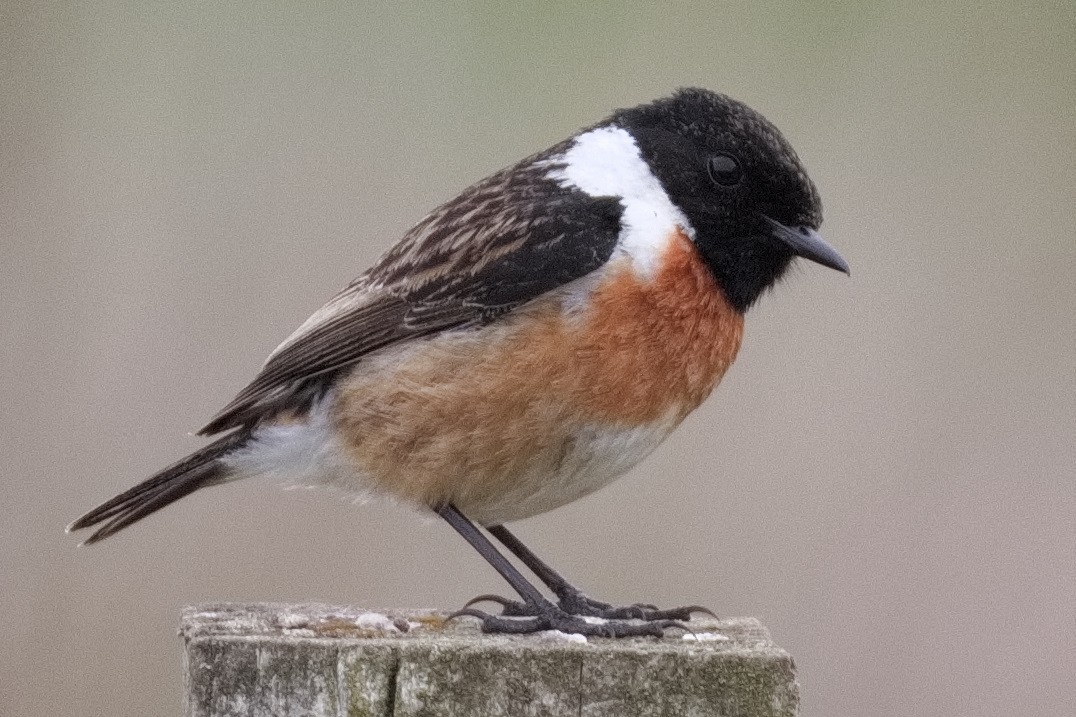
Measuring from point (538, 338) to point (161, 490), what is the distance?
119 cm

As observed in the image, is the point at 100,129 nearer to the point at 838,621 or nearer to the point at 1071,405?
the point at 838,621

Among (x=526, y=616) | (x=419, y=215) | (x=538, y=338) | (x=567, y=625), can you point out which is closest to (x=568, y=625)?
(x=567, y=625)

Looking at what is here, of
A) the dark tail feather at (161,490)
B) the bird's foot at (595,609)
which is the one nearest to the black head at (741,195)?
the bird's foot at (595,609)

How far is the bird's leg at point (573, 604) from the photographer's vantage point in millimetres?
4559

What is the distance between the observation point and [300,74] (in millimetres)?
7609

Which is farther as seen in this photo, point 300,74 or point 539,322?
point 300,74

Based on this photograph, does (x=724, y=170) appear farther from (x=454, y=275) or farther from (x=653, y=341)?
(x=454, y=275)

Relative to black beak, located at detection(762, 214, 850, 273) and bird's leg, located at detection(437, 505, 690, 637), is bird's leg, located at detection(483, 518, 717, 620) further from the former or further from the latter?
black beak, located at detection(762, 214, 850, 273)

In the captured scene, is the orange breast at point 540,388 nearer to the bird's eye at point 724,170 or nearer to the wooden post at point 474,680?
the bird's eye at point 724,170

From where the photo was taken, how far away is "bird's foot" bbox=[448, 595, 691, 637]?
403 centimetres

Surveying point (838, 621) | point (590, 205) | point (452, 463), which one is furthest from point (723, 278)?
point (838, 621)

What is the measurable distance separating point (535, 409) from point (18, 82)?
3.17 meters

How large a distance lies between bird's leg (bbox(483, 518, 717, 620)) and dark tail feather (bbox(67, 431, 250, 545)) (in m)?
0.83

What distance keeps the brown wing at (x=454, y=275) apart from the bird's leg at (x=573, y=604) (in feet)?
2.49
